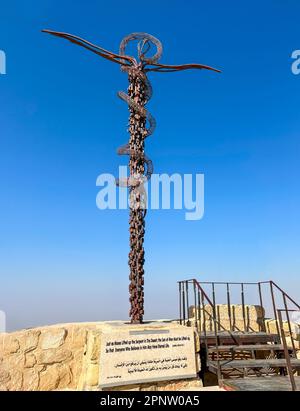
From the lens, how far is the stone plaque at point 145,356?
5.09m

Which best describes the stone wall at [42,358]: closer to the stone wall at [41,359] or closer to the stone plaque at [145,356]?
the stone wall at [41,359]

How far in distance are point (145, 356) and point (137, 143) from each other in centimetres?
481

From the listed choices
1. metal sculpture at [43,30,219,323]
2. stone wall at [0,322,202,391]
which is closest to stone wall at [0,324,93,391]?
stone wall at [0,322,202,391]

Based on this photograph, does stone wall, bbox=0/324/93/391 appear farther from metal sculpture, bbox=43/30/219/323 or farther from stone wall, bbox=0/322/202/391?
metal sculpture, bbox=43/30/219/323

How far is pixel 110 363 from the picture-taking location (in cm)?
509

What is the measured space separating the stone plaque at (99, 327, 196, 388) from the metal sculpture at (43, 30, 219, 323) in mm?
1125

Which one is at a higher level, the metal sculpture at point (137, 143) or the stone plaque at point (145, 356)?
the metal sculpture at point (137, 143)

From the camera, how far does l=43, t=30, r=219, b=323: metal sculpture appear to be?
6.80m

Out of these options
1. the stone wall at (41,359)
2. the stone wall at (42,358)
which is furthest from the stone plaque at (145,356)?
the stone wall at (41,359)

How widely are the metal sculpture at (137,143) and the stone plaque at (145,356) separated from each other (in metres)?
1.12
